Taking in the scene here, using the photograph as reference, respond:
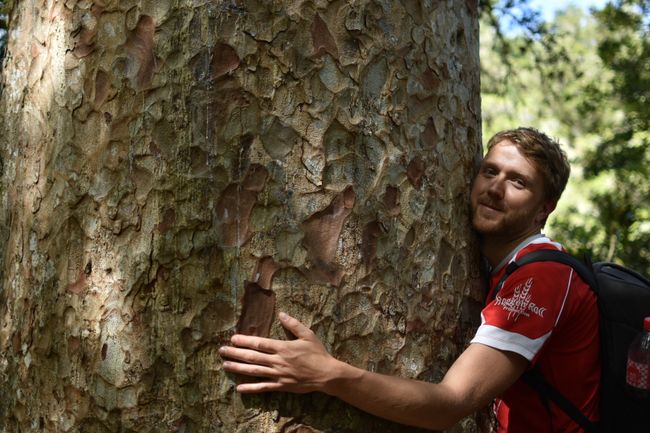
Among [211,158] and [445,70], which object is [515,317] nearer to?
[445,70]

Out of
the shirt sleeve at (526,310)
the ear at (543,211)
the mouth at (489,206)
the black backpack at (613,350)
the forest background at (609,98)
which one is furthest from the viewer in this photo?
the forest background at (609,98)

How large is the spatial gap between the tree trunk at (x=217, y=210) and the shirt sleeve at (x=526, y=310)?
197mm

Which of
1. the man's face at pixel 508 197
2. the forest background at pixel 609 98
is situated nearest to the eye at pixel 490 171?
the man's face at pixel 508 197

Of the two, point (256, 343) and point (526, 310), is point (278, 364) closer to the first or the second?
point (256, 343)

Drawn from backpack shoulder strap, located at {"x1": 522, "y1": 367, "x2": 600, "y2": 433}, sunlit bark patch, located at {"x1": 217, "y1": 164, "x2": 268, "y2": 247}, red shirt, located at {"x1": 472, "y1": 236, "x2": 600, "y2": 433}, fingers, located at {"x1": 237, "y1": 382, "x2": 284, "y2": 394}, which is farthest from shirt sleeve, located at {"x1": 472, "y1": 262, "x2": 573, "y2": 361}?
sunlit bark patch, located at {"x1": 217, "y1": 164, "x2": 268, "y2": 247}

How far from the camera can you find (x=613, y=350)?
2.65 metres

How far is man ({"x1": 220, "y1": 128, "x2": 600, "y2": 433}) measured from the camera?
218 cm

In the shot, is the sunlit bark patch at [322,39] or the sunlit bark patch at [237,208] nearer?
the sunlit bark patch at [237,208]

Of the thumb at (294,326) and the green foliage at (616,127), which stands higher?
the green foliage at (616,127)

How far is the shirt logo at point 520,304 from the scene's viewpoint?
2.51 meters

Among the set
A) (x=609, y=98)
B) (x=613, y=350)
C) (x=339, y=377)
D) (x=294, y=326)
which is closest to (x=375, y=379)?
(x=339, y=377)

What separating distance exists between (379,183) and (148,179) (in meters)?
0.75

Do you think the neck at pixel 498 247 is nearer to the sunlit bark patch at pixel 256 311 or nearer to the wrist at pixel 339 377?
the wrist at pixel 339 377

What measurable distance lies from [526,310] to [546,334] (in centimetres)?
12
